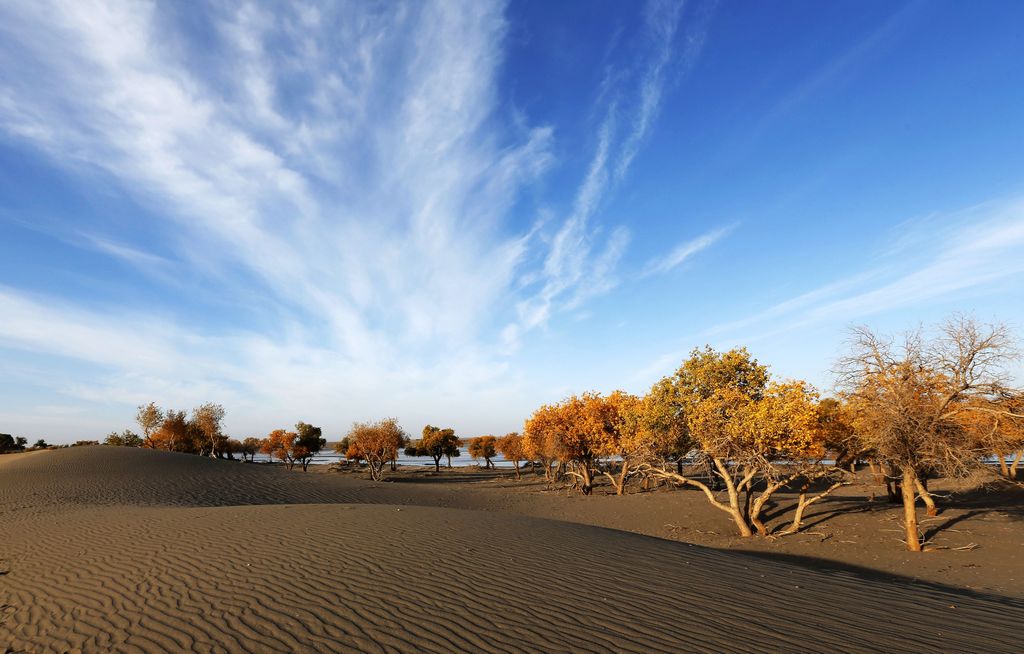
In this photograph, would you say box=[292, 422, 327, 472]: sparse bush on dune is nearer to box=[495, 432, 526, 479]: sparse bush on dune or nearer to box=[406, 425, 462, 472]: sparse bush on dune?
box=[406, 425, 462, 472]: sparse bush on dune

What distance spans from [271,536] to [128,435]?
266 feet

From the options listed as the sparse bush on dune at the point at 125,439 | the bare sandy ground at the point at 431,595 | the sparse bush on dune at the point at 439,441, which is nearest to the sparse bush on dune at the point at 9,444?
the sparse bush on dune at the point at 125,439

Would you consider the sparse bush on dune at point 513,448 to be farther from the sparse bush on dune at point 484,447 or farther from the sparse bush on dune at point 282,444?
the sparse bush on dune at point 282,444

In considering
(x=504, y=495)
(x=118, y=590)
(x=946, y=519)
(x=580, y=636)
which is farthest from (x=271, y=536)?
(x=946, y=519)

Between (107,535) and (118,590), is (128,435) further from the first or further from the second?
(118,590)

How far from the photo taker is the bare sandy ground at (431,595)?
6906mm

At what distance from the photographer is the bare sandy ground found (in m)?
6.91

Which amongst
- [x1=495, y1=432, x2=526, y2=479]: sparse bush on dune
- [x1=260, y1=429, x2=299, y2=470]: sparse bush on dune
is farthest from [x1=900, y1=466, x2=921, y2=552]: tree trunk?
[x1=260, y1=429, x2=299, y2=470]: sparse bush on dune

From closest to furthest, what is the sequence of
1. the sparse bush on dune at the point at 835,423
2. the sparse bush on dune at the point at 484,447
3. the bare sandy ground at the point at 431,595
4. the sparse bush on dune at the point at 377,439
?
the bare sandy ground at the point at 431,595, the sparse bush on dune at the point at 835,423, the sparse bush on dune at the point at 377,439, the sparse bush on dune at the point at 484,447

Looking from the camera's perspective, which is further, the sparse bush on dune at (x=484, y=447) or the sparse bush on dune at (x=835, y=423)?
the sparse bush on dune at (x=484, y=447)

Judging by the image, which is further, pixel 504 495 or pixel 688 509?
pixel 504 495

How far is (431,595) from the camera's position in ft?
27.5

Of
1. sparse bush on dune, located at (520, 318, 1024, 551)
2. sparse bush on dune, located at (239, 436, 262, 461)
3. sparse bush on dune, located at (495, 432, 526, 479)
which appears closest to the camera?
sparse bush on dune, located at (520, 318, 1024, 551)

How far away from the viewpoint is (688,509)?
2578 cm
